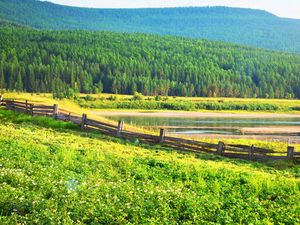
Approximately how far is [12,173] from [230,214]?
7944 millimetres

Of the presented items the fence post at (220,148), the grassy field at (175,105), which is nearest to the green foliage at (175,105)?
the grassy field at (175,105)

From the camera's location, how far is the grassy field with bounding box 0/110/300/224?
1452 centimetres

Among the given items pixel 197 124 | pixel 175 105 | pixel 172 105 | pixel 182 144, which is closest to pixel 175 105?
pixel 175 105

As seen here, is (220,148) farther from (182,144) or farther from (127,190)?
(127,190)

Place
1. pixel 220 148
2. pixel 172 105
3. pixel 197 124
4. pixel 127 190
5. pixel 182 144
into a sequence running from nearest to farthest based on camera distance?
1. pixel 127 190
2. pixel 220 148
3. pixel 182 144
4. pixel 197 124
5. pixel 172 105

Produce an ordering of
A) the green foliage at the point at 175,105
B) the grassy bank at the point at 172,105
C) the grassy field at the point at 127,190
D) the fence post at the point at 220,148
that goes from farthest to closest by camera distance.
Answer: the grassy bank at the point at 172,105 < the green foliage at the point at 175,105 < the fence post at the point at 220,148 < the grassy field at the point at 127,190

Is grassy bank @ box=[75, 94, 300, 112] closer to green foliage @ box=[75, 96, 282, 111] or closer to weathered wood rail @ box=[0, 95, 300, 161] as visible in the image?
green foliage @ box=[75, 96, 282, 111]

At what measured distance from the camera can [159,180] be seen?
798 inches

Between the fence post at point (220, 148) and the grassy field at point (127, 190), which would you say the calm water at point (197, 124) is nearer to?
the fence post at point (220, 148)

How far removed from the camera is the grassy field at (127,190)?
14.5 metres

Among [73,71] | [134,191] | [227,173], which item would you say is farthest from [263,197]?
[73,71]

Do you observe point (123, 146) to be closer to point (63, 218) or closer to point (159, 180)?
point (159, 180)

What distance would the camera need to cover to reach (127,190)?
56.3 feet

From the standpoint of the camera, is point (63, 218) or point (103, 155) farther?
point (103, 155)
